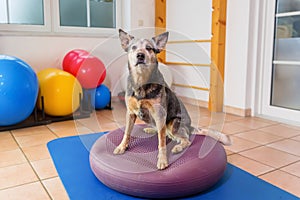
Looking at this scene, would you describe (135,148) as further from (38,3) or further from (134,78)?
(38,3)

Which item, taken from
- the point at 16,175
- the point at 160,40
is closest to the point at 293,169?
the point at 160,40

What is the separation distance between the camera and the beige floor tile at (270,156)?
6.01ft

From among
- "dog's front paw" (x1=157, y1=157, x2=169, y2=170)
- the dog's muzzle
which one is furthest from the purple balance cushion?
the dog's muzzle

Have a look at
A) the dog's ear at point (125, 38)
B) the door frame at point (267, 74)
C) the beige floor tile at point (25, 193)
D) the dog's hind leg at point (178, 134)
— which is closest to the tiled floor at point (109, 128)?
the beige floor tile at point (25, 193)

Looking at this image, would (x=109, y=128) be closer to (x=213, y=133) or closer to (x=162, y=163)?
(x=213, y=133)

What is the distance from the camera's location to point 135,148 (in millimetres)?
1555

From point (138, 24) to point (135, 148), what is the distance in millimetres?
2770

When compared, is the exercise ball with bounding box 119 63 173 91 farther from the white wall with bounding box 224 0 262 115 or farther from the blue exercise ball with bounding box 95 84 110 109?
the white wall with bounding box 224 0 262 115

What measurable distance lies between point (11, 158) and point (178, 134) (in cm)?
119


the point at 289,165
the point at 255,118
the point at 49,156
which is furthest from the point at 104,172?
the point at 255,118

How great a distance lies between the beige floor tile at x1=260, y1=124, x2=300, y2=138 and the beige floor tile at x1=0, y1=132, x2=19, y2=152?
219cm

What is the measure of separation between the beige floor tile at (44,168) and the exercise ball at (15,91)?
82 cm

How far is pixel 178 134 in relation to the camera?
1.55 meters

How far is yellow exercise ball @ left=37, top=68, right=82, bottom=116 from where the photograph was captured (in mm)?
2771
